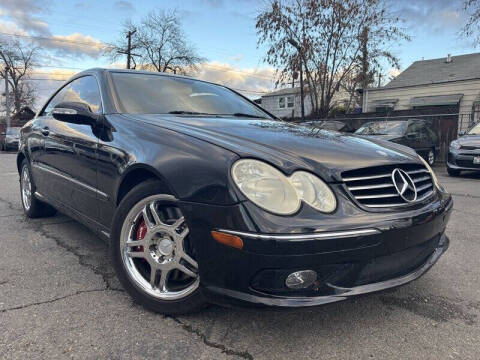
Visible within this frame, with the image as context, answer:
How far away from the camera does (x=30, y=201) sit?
4.40 metres

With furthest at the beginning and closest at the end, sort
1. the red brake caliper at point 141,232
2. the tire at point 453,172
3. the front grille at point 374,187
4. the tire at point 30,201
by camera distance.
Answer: the tire at point 453,172, the tire at point 30,201, the red brake caliper at point 141,232, the front grille at point 374,187

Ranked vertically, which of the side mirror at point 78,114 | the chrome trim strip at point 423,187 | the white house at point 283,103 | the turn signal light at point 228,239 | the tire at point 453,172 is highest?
Answer: the white house at point 283,103

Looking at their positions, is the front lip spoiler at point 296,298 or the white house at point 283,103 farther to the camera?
the white house at point 283,103

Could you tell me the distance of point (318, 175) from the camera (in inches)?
77.2

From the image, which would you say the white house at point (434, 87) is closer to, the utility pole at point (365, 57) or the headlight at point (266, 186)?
the utility pole at point (365, 57)

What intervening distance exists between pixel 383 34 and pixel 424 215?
745 inches

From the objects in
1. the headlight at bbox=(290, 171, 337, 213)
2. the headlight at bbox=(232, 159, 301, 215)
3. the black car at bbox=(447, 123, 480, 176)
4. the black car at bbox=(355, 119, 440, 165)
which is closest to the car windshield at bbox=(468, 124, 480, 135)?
the black car at bbox=(447, 123, 480, 176)

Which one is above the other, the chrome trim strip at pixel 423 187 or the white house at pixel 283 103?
the white house at pixel 283 103

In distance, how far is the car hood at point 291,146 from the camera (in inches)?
78.9

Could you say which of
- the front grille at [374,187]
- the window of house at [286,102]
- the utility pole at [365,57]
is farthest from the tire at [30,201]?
the window of house at [286,102]

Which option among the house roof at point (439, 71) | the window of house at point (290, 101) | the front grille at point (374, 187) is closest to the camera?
the front grille at point (374, 187)

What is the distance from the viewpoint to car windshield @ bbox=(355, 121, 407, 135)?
11.2 m

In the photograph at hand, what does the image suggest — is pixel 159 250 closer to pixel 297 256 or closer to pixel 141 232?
pixel 141 232

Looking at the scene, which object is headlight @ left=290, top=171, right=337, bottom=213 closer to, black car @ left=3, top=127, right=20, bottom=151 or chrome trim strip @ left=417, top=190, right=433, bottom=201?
chrome trim strip @ left=417, top=190, right=433, bottom=201
